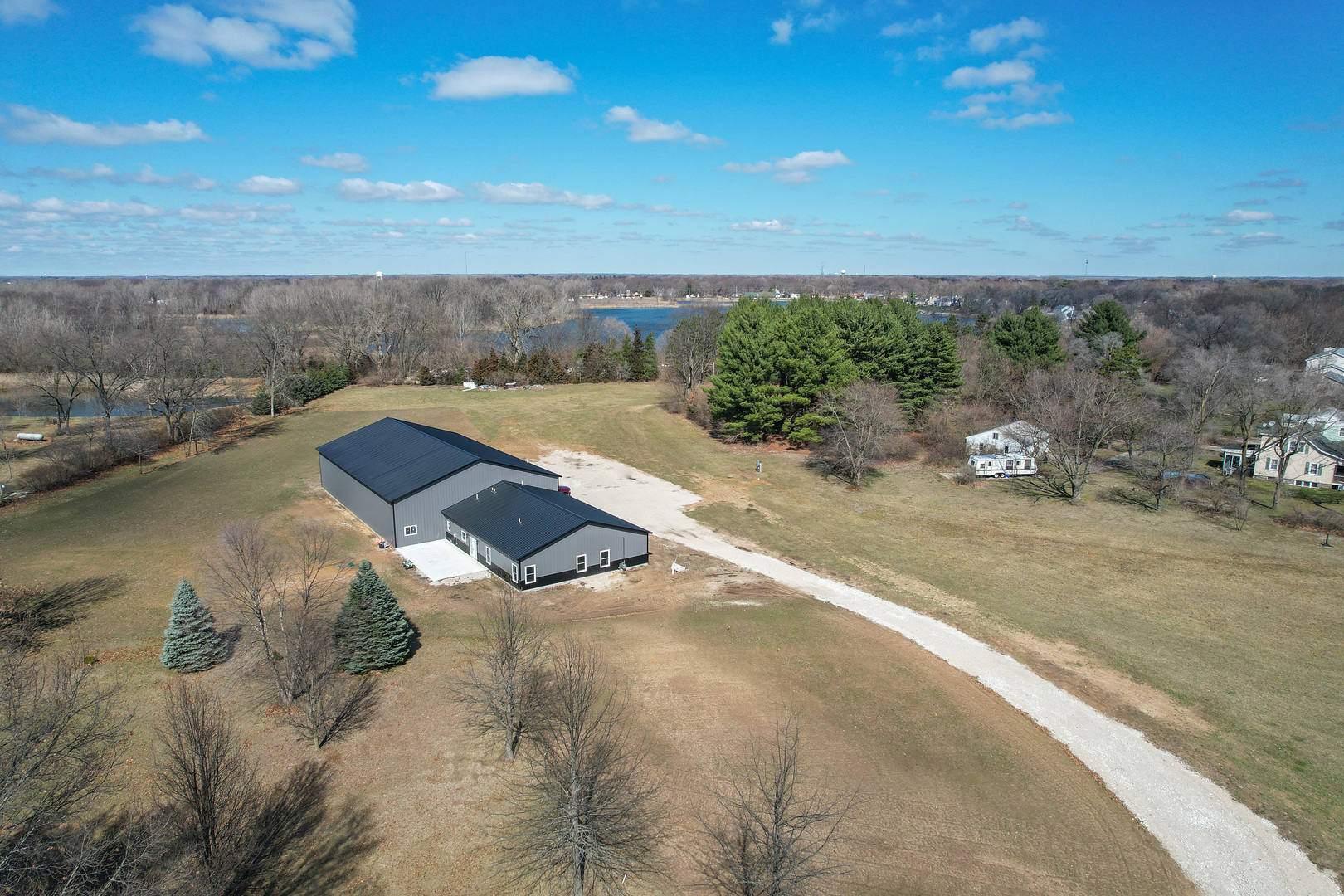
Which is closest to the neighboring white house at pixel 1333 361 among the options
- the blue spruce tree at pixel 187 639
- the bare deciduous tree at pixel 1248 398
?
the bare deciduous tree at pixel 1248 398

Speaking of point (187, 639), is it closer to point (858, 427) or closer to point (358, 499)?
point (358, 499)

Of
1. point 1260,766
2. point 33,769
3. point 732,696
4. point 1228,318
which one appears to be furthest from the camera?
point 1228,318

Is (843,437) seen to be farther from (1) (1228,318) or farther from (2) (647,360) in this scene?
(1) (1228,318)

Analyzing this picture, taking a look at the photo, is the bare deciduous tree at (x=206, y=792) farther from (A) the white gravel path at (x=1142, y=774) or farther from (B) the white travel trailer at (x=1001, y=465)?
(B) the white travel trailer at (x=1001, y=465)

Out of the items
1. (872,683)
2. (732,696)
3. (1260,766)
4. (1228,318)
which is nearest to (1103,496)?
(1260,766)

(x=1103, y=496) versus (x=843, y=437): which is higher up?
(x=843, y=437)

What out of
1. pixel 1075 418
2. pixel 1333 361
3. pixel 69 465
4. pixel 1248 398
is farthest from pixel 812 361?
pixel 1333 361
